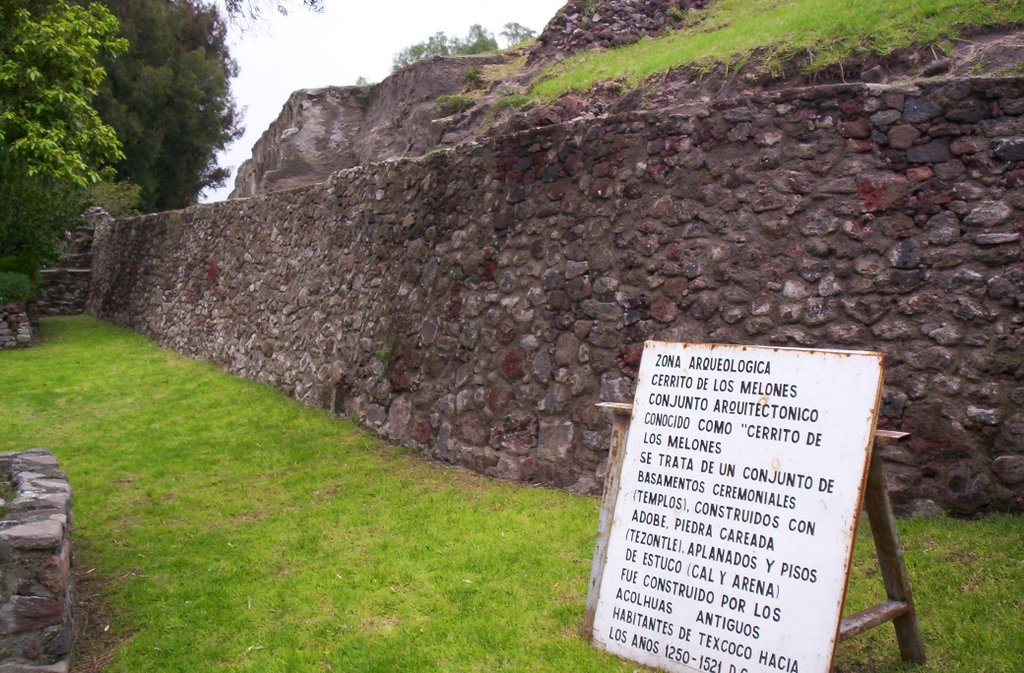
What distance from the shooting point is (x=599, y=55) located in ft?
40.0

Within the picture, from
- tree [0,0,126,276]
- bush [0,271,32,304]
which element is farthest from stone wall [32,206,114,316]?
tree [0,0,126,276]

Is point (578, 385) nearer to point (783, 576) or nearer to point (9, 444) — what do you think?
point (783, 576)

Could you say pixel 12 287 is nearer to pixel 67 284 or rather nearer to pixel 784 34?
pixel 67 284

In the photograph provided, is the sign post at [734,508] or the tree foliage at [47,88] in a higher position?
the tree foliage at [47,88]

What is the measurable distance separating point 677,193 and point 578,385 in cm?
157

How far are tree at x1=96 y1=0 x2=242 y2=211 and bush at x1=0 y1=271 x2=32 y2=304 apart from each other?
36.0ft

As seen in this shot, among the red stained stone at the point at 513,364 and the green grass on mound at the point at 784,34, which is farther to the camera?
the green grass on mound at the point at 784,34

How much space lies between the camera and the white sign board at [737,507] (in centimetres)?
356

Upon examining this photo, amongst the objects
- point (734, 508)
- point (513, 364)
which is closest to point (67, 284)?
point (513, 364)

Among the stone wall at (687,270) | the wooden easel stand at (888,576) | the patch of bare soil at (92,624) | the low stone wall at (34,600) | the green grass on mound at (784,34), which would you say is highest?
the green grass on mound at (784,34)

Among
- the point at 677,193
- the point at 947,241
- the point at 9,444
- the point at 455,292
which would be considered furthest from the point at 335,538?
the point at 9,444

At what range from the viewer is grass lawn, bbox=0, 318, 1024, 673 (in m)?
4.34

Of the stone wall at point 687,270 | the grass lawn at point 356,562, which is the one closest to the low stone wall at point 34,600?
the grass lawn at point 356,562

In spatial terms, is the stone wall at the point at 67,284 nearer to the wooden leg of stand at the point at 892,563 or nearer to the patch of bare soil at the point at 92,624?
the patch of bare soil at the point at 92,624
